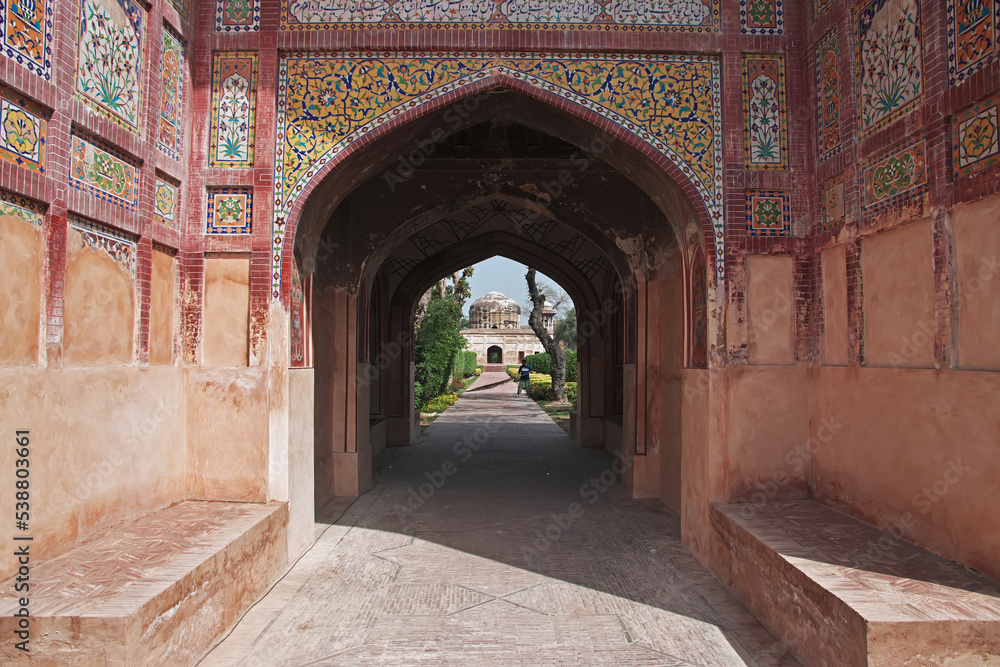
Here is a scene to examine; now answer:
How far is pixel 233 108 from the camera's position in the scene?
16.2ft

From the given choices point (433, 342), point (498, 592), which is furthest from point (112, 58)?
point (433, 342)

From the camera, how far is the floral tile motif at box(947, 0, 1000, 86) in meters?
3.27

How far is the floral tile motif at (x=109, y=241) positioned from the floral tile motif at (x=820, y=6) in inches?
199

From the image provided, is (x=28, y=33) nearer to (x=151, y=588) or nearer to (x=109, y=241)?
(x=109, y=241)

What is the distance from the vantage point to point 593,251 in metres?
10.9

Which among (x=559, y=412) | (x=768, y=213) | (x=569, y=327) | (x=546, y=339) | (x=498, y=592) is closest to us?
(x=498, y=592)

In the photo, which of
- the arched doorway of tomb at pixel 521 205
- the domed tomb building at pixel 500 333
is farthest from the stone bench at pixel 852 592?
the domed tomb building at pixel 500 333

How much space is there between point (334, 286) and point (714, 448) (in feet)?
14.4

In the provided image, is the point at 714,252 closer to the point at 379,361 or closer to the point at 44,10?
the point at 44,10

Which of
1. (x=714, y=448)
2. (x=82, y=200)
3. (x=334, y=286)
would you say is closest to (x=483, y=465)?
(x=334, y=286)

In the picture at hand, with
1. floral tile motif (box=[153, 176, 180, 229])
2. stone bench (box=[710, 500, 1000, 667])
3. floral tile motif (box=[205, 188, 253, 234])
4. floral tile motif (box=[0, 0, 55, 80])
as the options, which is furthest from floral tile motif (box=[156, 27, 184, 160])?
stone bench (box=[710, 500, 1000, 667])

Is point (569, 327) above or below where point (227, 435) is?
above

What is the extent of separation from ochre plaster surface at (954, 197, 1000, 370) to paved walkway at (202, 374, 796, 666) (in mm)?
1887

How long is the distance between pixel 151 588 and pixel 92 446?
1062mm
